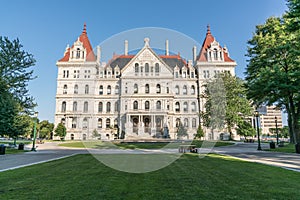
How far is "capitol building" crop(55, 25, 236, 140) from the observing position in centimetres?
4731

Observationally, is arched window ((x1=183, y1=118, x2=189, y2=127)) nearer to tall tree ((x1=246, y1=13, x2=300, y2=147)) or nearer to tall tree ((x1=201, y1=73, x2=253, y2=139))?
tall tree ((x1=201, y1=73, x2=253, y2=139))

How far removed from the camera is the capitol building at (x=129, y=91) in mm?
47312

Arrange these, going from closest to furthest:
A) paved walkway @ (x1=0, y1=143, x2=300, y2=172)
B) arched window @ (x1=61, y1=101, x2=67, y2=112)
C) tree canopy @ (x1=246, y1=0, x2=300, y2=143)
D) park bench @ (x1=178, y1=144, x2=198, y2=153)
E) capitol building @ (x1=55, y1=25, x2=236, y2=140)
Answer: paved walkway @ (x1=0, y1=143, x2=300, y2=172) < tree canopy @ (x1=246, y1=0, x2=300, y2=143) < park bench @ (x1=178, y1=144, x2=198, y2=153) < capitol building @ (x1=55, y1=25, x2=236, y2=140) < arched window @ (x1=61, y1=101, x2=67, y2=112)

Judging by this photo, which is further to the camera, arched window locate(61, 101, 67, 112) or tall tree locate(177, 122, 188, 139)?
arched window locate(61, 101, 67, 112)

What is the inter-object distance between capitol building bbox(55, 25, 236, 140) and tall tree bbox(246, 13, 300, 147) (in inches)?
1020

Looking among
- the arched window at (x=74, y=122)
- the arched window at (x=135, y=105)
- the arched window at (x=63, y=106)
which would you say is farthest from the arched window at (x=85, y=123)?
the arched window at (x=135, y=105)

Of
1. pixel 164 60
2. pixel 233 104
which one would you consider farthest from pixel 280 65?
pixel 164 60

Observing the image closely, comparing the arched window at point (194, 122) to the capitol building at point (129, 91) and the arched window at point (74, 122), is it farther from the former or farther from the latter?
the arched window at point (74, 122)

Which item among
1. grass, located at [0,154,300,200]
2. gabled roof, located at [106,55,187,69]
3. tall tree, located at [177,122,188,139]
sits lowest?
grass, located at [0,154,300,200]

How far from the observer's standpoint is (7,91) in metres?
24.3

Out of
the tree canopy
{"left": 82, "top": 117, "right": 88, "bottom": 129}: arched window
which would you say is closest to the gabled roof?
{"left": 82, "top": 117, "right": 88, "bottom": 129}: arched window

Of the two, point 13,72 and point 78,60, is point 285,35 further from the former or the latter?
point 78,60

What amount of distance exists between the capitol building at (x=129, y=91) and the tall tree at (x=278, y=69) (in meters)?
25.9

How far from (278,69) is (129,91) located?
3549cm
